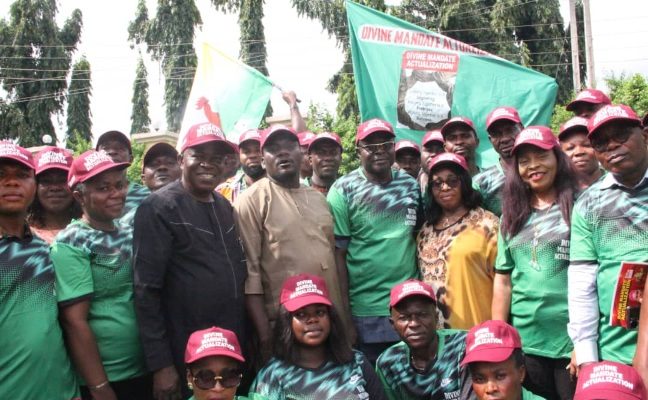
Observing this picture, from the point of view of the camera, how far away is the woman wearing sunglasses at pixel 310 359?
13.4ft

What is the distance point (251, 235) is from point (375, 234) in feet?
3.11

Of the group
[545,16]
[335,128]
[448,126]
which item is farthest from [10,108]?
[448,126]

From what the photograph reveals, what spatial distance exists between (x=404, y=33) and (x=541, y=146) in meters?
3.95

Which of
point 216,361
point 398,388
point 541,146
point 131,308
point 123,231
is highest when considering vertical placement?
point 541,146

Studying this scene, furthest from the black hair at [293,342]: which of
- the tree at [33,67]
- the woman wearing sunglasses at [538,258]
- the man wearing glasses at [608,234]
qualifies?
the tree at [33,67]

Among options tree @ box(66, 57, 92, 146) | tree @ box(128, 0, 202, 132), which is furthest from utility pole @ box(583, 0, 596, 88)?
tree @ box(66, 57, 92, 146)

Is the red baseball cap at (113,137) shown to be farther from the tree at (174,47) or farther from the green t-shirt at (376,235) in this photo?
the tree at (174,47)

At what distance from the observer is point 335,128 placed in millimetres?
17656

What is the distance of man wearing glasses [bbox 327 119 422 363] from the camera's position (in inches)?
192

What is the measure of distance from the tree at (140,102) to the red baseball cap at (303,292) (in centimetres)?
2965

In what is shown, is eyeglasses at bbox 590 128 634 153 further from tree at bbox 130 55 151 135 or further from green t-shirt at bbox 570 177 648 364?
tree at bbox 130 55 151 135

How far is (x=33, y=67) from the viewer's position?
103ft

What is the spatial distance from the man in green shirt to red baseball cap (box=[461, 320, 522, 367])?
2.20 metres

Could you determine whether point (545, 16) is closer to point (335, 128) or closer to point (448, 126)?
point (335, 128)
